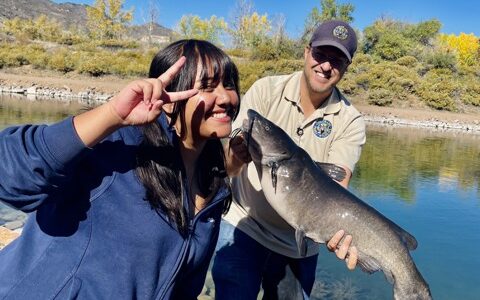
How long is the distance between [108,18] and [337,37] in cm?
6190

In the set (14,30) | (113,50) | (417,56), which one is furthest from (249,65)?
(14,30)

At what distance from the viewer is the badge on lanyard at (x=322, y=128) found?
3338 mm

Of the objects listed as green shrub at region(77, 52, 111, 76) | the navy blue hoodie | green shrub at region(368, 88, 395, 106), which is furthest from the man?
green shrub at region(77, 52, 111, 76)

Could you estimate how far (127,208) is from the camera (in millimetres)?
1838

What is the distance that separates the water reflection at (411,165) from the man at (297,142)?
20.6 ft

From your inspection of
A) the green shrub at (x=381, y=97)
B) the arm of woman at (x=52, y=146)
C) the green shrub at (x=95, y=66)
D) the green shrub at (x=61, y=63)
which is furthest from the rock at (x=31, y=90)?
the arm of woman at (x=52, y=146)

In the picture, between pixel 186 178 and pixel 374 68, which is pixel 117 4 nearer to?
pixel 374 68

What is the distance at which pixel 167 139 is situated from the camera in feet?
6.68

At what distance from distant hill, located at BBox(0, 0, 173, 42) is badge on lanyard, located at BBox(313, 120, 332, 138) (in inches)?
4200

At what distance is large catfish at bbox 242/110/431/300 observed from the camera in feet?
9.45

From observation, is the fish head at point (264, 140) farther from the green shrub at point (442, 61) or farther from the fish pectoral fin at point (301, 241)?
the green shrub at point (442, 61)

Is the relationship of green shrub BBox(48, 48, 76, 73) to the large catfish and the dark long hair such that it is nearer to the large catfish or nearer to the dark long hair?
the large catfish

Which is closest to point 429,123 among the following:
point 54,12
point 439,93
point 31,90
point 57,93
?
point 439,93

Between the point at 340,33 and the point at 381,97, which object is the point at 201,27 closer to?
the point at 381,97
